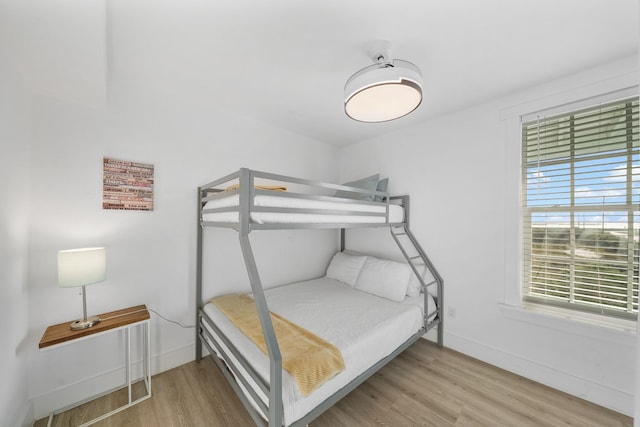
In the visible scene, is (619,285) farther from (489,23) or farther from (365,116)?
(365,116)

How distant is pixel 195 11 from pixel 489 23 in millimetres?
1608

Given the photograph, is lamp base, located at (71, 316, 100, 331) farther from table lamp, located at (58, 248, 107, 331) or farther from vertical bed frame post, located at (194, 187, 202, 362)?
vertical bed frame post, located at (194, 187, 202, 362)

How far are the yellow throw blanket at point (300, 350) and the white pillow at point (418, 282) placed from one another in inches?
51.6

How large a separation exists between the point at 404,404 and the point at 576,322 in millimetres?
1425

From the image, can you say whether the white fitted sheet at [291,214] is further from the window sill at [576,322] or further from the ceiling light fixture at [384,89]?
the window sill at [576,322]

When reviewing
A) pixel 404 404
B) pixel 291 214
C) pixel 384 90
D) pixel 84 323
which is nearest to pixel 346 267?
pixel 404 404

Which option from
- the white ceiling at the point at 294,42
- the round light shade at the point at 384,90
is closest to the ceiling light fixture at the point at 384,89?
the round light shade at the point at 384,90

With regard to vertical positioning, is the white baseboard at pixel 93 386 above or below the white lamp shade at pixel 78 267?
below

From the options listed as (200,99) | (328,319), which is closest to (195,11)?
(200,99)

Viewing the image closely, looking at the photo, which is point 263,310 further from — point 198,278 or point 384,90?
point 384,90

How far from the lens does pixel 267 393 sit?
1.21m

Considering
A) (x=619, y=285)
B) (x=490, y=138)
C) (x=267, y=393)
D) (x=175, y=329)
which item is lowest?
(x=175, y=329)

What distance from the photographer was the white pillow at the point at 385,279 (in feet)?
7.82

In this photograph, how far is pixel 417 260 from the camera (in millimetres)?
2689
